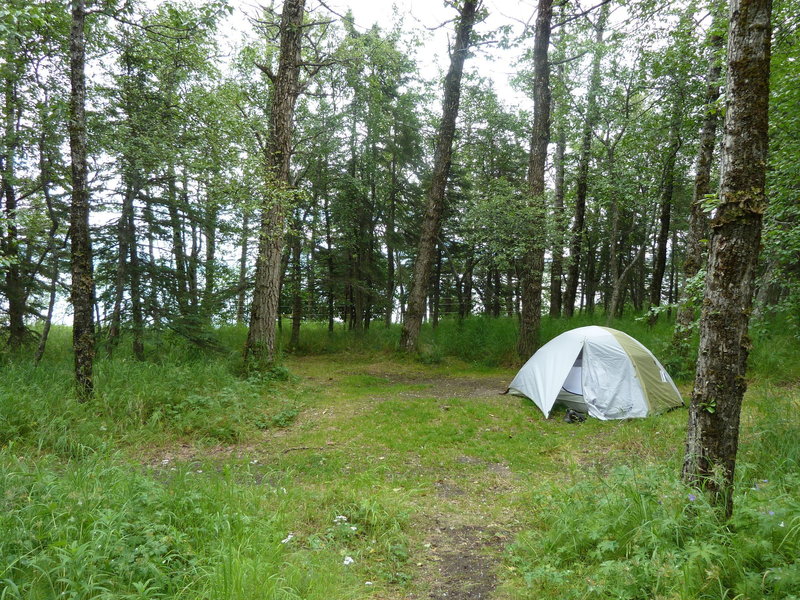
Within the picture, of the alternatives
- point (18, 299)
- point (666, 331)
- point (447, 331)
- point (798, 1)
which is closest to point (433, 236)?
point (447, 331)

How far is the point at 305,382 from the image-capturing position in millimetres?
10234

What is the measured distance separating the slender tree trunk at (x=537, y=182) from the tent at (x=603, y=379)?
3.02m

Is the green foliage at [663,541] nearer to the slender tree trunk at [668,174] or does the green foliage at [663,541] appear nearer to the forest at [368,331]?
the forest at [368,331]

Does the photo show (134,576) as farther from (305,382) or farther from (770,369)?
(770,369)

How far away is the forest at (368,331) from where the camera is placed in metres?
2.89

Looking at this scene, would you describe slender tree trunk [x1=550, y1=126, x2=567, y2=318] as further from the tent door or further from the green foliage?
the green foliage

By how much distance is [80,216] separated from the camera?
6477 millimetres

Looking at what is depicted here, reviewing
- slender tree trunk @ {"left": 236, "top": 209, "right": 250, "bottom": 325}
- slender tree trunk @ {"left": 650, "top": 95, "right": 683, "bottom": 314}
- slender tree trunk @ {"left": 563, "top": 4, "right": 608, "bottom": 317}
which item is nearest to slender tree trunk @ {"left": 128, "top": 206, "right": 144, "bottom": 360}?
slender tree trunk @ {"left": 236, "top": 209, "right": 250, "bottom": 325}

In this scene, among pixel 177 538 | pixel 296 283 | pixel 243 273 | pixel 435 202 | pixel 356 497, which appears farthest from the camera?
pixel 243 273

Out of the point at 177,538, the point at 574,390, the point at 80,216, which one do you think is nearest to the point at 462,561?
the point at 177,538

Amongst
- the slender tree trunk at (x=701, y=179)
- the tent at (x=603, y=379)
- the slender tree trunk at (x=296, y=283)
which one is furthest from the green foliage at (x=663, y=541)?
the slender tree trunk at (x=296, y=283)

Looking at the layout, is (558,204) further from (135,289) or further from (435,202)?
(135,289)

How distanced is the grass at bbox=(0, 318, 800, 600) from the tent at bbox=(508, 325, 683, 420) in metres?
0.47

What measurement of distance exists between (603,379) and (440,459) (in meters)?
3.81
